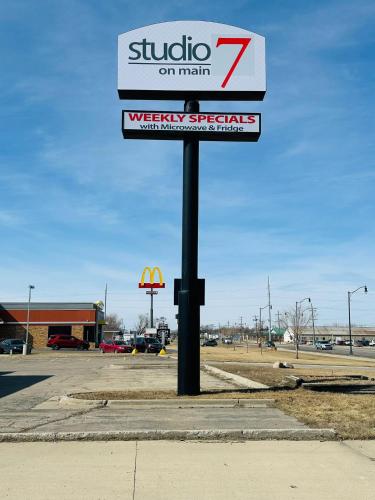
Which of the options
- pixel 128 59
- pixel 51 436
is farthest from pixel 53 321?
pixel 51 436

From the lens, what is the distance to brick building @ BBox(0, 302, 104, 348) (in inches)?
2484

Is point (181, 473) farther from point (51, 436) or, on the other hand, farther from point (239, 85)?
point (239, 85)

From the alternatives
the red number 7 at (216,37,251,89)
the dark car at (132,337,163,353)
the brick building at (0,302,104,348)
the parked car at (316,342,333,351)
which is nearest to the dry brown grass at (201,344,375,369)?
the dark car at (132,337,163,353)

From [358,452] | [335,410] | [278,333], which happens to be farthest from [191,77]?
[278,333]

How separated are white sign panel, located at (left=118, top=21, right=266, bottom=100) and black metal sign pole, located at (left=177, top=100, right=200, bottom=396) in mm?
2829

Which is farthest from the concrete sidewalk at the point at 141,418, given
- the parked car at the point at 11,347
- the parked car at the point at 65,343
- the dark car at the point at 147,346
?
the parked car at the point at 65,343

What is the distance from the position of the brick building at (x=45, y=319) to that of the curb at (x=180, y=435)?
57545mm

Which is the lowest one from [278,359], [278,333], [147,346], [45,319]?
[278,359]

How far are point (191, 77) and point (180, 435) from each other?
1042cm

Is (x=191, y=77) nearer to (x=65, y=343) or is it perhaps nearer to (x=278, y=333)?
(x=65, y=343)

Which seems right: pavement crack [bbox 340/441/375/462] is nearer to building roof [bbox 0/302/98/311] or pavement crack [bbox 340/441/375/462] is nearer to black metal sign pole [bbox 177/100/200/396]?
black metal sign pole [bbox 177/100/200/396]

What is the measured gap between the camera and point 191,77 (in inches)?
587

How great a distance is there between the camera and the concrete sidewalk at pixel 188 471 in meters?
5.33

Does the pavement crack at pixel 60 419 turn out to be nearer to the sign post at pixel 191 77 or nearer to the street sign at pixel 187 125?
the sign post at pixel 191 77
